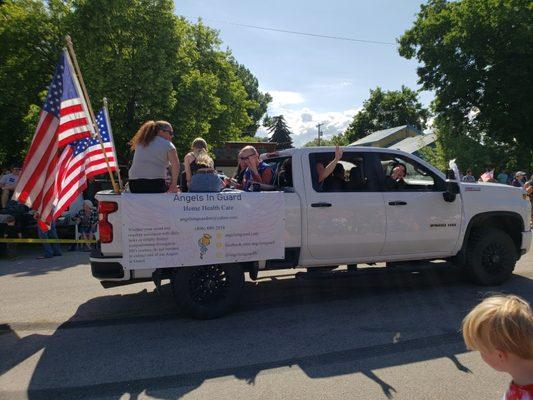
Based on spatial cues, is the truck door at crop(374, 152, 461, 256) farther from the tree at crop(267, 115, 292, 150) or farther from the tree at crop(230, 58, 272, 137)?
the tree at crop(267, 115, 292, 150)

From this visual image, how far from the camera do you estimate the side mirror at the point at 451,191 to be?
19.7ft

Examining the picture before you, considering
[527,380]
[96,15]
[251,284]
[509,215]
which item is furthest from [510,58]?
[527,380]

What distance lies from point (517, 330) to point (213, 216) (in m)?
3.91

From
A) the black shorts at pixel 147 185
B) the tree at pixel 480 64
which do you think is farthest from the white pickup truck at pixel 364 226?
the tree at pixel 480 64

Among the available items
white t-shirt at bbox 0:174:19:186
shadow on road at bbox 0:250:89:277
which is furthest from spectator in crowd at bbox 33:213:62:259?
white t-shirt at bbox 0:174:19:186

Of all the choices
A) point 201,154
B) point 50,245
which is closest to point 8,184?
point 50,245

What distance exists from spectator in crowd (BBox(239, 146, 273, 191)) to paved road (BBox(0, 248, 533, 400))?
1.55 m

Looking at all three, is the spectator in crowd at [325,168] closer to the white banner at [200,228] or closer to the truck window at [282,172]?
the truck window at [282,172]

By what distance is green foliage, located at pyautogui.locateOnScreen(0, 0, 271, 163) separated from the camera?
58.9 feet

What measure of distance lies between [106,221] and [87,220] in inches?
298

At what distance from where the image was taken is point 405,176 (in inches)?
248

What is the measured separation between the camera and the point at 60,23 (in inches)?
763

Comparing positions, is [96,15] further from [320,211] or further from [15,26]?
[320,211]

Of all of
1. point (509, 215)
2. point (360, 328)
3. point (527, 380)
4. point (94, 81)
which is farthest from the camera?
point (94, 81)
